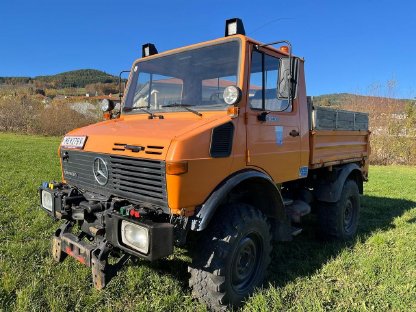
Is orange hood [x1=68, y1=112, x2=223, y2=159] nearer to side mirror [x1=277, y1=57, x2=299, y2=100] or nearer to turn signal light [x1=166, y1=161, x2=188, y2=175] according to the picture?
turn signal light [x1=166, y1=161, x2=188, y2=175]

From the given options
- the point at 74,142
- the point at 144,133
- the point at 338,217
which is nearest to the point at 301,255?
the point at 338,217

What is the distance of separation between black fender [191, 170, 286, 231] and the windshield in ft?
2.29

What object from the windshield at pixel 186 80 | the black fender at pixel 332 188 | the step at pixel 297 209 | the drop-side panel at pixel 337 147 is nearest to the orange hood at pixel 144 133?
the windshield at pixel 186 80

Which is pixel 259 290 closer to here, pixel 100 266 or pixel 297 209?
pixel 297 209

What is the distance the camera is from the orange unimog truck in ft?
9.49

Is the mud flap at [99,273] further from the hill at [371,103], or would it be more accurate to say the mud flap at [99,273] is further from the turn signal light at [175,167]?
the hill at [371,103]

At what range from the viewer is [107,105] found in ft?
15.1

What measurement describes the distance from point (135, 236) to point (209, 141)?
968 mm

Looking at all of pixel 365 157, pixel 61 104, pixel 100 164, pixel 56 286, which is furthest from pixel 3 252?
pixel 61 104

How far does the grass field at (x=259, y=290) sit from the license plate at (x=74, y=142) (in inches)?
49.9

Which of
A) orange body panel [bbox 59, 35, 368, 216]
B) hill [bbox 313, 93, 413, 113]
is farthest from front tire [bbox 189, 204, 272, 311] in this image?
hill [bbox 313, 93, 413, 113]

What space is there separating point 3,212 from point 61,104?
81.2 ft

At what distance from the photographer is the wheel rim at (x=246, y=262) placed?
332 cm

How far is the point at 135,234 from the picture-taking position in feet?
9.18
